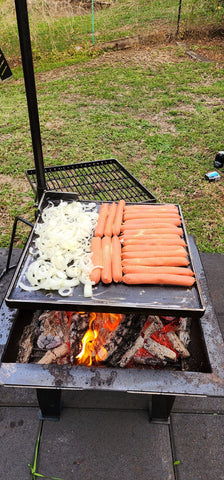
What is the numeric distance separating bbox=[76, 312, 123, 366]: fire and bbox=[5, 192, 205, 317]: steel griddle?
0.56 meters

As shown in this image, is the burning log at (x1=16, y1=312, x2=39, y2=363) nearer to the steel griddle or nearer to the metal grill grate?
the steel griddle

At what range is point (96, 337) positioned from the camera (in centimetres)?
293

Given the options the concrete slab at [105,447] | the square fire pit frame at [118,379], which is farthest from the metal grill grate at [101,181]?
the concrete slab at [105,447]

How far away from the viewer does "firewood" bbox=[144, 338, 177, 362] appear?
111 inches

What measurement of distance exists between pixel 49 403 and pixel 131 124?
6.29m

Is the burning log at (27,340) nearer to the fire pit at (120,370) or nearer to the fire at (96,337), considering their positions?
the fire pit at (120,370)

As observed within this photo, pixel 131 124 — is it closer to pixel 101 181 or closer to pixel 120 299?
pixel 101 181

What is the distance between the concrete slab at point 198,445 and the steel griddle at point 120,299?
3.57 feet

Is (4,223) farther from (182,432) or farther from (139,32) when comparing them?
(139,32)

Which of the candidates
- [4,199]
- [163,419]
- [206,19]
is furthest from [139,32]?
[163,419]

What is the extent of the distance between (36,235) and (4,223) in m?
2.45

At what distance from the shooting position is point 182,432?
2803 mm

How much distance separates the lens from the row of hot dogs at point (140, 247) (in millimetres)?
2514

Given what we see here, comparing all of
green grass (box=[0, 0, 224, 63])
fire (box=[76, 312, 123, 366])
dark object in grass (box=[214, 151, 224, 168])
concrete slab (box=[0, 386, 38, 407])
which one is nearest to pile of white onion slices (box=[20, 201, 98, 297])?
fire (box=[76, 312, 123, 366])
